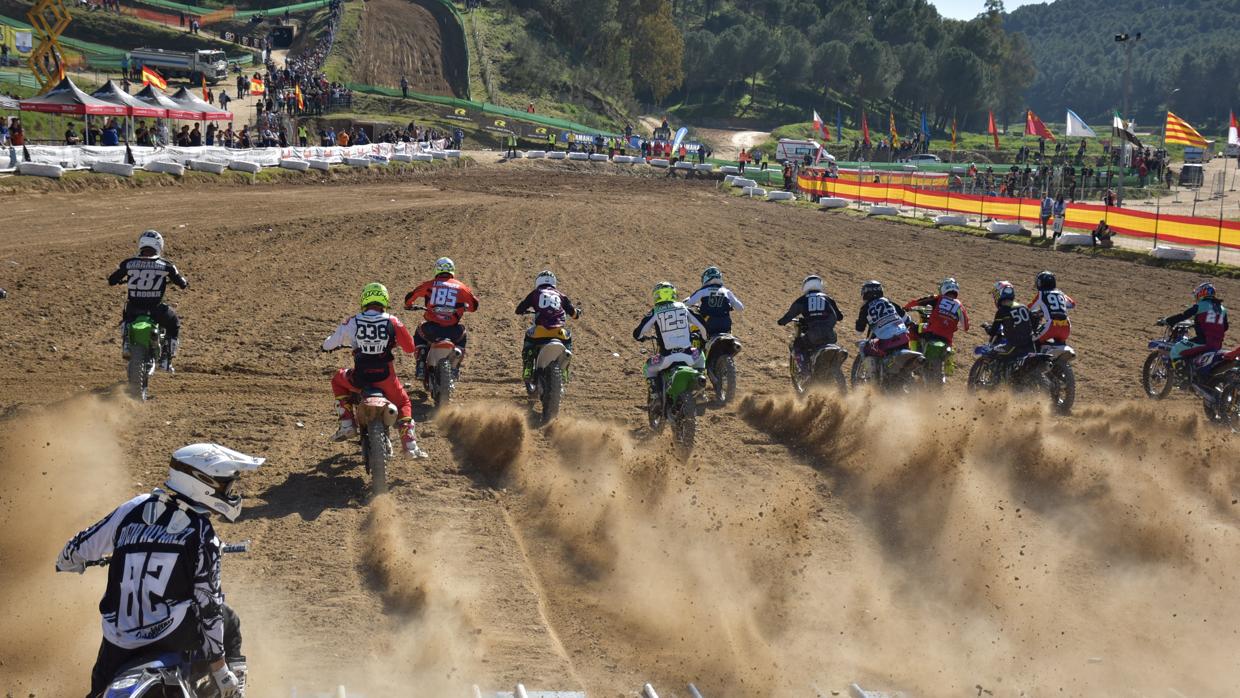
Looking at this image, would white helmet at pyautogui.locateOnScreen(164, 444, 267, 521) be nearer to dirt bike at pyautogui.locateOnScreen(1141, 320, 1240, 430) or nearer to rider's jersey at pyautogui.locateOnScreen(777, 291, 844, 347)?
rider's jersey at pyautogui.locateOnScreen(777, 291, 844, 347)

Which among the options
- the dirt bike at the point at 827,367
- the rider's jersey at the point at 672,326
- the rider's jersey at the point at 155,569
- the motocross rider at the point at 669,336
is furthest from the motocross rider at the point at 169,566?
the dirt bike at the point at 827,367

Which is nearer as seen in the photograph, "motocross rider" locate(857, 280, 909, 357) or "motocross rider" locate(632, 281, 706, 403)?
"motocross rider" locate(632, 281, 706, 403)

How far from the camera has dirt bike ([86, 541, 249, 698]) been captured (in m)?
4.83

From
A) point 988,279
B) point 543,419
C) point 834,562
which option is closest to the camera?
point 834,562

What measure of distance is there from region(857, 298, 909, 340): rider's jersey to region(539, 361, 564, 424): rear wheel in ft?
13.3

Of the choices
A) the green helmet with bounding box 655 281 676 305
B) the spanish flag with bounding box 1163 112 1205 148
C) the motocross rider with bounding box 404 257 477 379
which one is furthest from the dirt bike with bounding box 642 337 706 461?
the spanish flag with bounding box 1163 112 1205 148

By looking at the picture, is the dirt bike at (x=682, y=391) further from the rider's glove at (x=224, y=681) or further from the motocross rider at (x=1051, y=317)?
the rider's glove at (x=224, y=681)

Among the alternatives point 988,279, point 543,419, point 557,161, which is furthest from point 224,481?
point 557,161

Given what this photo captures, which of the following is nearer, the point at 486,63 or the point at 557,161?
the point at 557,161

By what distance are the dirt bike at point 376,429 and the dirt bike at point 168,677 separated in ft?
14.1

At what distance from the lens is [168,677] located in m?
5.07

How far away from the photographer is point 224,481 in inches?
209

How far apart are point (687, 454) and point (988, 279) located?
54.6 ft

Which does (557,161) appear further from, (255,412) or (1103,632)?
(1103,632)
